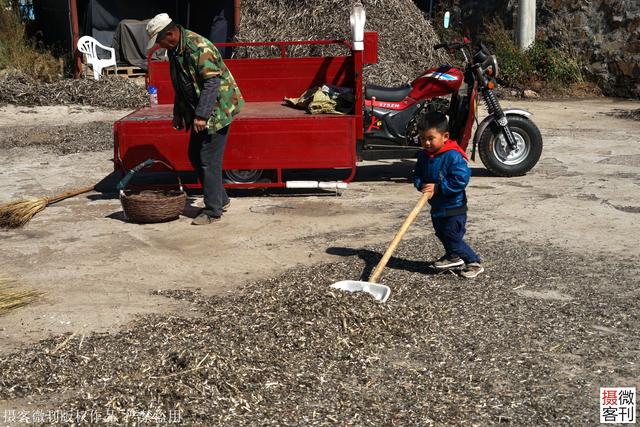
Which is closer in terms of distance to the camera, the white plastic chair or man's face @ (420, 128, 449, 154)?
man's face @ (420, 128, 449, 154)

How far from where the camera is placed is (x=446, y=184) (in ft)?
18.3

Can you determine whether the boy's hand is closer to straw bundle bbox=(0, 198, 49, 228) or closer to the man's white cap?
the man's white cap

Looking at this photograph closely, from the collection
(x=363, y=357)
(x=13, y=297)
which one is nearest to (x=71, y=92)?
(x=13, y=297)

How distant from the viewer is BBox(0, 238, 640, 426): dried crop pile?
3.88 metres

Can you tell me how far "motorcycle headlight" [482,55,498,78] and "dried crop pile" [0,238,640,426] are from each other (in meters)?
3.49

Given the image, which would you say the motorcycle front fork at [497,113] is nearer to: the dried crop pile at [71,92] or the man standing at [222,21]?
the dried crop pile at [71,92]

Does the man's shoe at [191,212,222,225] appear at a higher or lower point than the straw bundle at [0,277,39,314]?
higher

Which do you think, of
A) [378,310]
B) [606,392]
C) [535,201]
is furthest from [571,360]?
[535,201]

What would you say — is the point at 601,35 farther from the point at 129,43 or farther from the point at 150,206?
the point at 150,206

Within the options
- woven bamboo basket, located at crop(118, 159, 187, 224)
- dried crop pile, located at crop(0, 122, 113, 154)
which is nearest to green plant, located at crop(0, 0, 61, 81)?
dried crop pile, located at crop(0, 122, 113, 154)

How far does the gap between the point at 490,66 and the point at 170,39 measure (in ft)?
11.1

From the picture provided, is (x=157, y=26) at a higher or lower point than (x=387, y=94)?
higher

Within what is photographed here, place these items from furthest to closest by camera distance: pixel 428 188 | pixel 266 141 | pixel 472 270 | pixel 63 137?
pixel 63 137 → pixel 266 141 → pixel 472 270 → pixel 428 188

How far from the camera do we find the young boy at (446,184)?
18.2 feet
